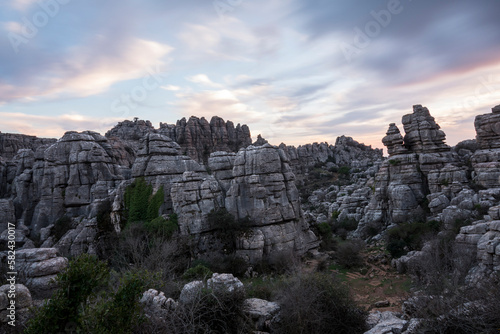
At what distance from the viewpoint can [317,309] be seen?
25.7ft

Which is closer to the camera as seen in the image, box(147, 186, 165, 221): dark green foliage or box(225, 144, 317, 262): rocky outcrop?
box(225, 144, 317, 262): rocky outcrop

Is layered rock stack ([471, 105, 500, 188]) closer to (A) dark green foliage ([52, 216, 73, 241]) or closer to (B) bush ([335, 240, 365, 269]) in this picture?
(B) bush ([335, 240, 365, 269])

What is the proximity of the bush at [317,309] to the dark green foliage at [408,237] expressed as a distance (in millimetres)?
15786

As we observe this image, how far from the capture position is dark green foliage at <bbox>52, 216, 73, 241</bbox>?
81.4 feet

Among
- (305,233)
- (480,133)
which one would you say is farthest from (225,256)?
(480,133)

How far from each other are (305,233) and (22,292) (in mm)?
19968

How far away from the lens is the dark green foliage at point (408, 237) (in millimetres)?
21594

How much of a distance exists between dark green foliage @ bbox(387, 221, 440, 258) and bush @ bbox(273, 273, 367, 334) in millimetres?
15786

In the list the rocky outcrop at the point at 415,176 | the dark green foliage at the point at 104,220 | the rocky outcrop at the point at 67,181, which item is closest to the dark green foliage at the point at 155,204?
the dark green foliage at the point at 104,220

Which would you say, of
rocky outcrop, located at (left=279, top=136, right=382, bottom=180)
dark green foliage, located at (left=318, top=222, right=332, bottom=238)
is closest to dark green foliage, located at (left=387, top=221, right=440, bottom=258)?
dark green foliage, located at (left=318, top=222, right=332, bottom=238)

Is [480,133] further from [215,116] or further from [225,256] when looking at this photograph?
[215,116]

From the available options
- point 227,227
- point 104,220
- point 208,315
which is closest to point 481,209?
point 227,227

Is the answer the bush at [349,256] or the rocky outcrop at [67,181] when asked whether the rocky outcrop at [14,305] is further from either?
the rocky outcrop at [67,181]

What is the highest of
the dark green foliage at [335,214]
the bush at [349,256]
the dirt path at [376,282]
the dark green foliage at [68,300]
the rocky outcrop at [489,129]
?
the rocky outcrop at [489,129]
